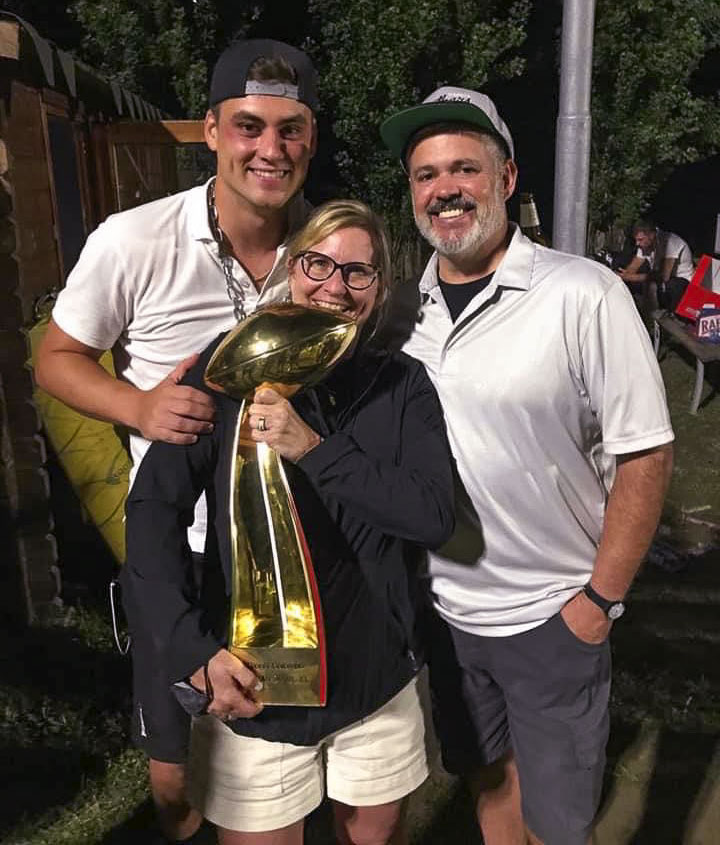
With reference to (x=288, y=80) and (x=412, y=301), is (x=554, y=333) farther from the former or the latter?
(x=288, y=80)

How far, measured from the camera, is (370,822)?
2232 mm

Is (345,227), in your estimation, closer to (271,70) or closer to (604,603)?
(271,70)

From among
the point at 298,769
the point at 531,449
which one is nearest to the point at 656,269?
the point at 531,449

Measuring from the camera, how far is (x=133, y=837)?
10.3ft

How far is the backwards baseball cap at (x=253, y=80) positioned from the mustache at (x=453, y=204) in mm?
443

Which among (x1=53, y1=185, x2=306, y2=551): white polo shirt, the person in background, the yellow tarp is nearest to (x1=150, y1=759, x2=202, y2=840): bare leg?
(x1=53, y1=185, x2=306, y2=551): white polo shirt

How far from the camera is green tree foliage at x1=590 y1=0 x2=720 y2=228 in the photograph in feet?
42.9

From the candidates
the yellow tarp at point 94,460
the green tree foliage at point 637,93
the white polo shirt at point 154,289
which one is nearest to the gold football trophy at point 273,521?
the white polo shirt at point 154,289

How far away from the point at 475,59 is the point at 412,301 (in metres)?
11.3

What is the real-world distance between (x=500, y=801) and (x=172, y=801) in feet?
3.18

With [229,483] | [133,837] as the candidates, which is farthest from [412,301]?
[133,837]

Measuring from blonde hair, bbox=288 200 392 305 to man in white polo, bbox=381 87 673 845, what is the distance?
0.21 m

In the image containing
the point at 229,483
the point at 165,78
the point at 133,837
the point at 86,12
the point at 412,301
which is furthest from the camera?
the point at 165,78

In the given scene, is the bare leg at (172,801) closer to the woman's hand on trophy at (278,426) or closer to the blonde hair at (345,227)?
the woman's hand on trophy at (278,426)
